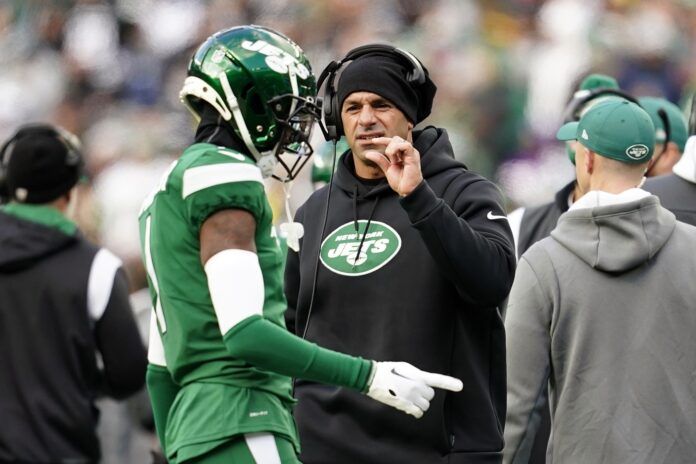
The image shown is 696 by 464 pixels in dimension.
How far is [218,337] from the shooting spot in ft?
12.4

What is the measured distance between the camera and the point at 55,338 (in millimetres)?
5820

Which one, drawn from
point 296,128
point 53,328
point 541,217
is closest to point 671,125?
point 541,217

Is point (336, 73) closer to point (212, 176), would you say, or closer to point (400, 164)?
point (400, 164)

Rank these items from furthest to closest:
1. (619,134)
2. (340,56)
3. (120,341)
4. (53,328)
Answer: (340,56), (120,341), (53,328), (619,134)

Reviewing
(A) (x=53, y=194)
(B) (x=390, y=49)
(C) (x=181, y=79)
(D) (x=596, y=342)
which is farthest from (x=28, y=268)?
(C) (x=181, y=79)

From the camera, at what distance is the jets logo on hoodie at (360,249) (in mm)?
4387

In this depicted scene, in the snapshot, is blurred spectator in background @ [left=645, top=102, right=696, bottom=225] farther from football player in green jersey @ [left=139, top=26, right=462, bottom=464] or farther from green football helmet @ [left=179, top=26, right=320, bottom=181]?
football player in green jersey @ [left=139, top=26, right=462, bottom=464]

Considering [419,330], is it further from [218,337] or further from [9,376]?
[9,376]

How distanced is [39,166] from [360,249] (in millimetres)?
2148

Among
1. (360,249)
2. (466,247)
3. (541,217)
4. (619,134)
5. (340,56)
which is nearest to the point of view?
(466,247)

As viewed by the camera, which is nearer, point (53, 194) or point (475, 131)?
point (53, 194)

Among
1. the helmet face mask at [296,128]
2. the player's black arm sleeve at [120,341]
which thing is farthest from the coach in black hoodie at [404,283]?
the player's black arm sleeve at [120,341]

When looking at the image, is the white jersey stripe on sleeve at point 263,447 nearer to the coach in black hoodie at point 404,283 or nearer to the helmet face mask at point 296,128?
the coach in black hoodie at point 404,283

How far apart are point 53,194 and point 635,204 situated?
2729 millimetres
